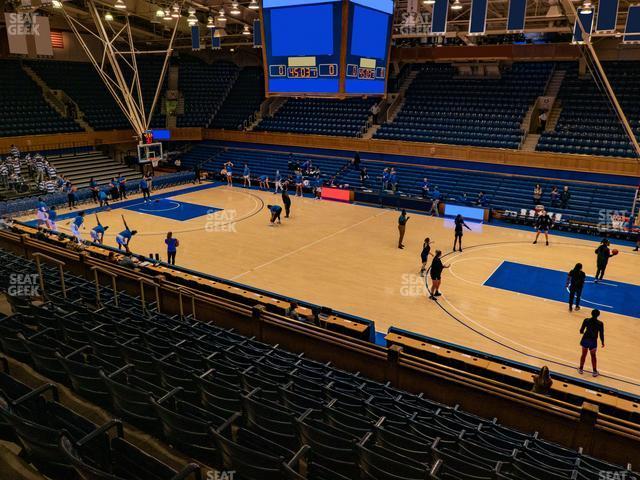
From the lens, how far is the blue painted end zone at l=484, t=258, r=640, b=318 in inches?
552

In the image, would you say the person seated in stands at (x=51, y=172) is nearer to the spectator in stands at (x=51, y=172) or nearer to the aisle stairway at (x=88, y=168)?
the spectator in stands at (x=51, y=172)

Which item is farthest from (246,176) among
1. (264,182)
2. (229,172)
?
(229,172)

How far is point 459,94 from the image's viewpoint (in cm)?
3297

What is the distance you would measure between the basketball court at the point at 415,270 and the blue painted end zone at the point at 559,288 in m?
0.04

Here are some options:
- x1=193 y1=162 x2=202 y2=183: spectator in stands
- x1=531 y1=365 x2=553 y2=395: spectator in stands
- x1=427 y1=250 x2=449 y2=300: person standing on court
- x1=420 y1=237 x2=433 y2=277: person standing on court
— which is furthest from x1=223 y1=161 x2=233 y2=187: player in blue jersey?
x1=531 y1=365 x2=553 y2=395: spectator in stands

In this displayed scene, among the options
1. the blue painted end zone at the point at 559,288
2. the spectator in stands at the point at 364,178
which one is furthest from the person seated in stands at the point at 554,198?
the spectator in stands at the point at 364,178

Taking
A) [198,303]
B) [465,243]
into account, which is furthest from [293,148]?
[198,303]

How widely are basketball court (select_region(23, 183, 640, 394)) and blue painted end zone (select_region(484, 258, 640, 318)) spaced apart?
0.04 meters

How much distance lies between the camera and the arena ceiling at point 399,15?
80.2 ft

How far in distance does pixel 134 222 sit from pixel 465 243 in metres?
15.0

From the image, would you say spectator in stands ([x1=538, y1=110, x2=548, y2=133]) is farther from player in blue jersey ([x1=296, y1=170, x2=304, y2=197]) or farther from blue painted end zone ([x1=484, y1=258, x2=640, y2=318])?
blue painted end zone ([x1=484, y1=258, x2=640, y2=318])

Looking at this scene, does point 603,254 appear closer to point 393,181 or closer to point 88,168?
point 393,181

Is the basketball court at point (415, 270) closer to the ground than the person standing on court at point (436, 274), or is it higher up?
closer to the ground

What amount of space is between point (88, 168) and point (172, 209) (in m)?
11.0
